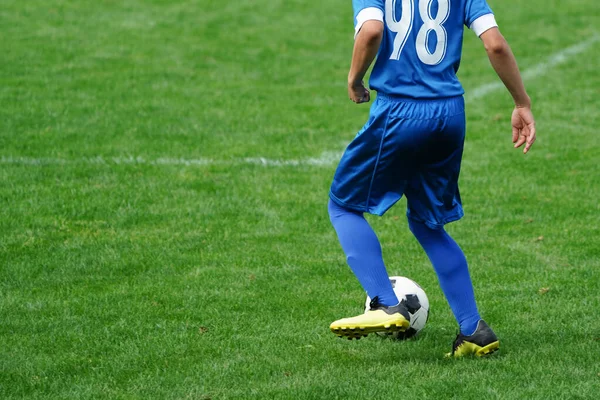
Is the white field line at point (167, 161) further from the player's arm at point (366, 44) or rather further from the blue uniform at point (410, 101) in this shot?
the player's arm at point (366, 44)

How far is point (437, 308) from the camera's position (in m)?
5.36

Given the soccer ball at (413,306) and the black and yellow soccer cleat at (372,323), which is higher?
the black and yellow soccer cleat at (372,323)

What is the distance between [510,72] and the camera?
4.20 metres

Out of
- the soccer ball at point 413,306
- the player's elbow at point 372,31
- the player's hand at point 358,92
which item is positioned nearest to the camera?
the player's elbow at point 372,31

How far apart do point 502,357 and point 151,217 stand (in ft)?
10.2

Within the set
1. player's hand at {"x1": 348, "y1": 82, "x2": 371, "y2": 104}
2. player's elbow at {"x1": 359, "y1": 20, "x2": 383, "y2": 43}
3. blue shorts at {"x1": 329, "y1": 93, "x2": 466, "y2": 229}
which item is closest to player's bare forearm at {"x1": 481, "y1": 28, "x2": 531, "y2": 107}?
blue shorts at {"x1": 329, "y1": 93, "x2": 466, "y2": 229}

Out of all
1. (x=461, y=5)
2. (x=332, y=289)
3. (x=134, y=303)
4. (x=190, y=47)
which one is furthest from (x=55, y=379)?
(x=190, y=47)

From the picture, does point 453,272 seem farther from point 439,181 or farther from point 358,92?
point 358,92

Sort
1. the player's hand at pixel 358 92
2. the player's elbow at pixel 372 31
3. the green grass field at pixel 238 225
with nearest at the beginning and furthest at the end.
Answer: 1. the player's elbow at pixel 372 31
2. the player's hand at pixel 358 92
3. the green grass field at pixel 238 225

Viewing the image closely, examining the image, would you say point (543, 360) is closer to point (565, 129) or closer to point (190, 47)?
point (565, 129)

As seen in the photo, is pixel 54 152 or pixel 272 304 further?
pixel 54 152

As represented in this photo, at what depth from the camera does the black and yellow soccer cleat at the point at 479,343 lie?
4535 millimetres

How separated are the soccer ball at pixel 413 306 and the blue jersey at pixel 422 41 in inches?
43.7

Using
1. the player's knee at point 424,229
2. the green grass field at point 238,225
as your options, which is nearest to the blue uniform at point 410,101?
the player's knee at point 424,229
